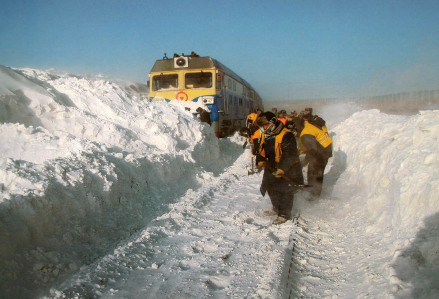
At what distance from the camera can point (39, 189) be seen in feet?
12.6

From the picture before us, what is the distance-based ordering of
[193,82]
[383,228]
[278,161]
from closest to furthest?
1. [383,228]
2. [278,161]
3. [193,82]

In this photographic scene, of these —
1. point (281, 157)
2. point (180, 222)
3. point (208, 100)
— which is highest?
point (208, 100)

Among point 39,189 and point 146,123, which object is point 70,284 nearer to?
point 39,189

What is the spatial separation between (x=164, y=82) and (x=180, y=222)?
1009cm

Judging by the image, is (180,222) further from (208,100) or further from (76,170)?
(208,100)

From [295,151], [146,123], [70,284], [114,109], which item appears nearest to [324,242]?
[295,151]

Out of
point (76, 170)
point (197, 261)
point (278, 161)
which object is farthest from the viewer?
point (278, 161)

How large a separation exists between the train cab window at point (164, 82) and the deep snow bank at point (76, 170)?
168 inches

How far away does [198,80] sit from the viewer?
13688mm

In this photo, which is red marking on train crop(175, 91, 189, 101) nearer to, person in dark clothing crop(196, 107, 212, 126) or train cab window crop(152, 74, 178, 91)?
train cab window crop(152, 74, 178, 91)

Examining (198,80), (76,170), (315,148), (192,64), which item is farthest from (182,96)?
(76,170)

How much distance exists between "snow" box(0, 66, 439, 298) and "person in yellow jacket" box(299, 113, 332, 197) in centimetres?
35

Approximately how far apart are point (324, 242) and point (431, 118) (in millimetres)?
2468

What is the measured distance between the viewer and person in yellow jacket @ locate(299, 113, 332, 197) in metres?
5.89
